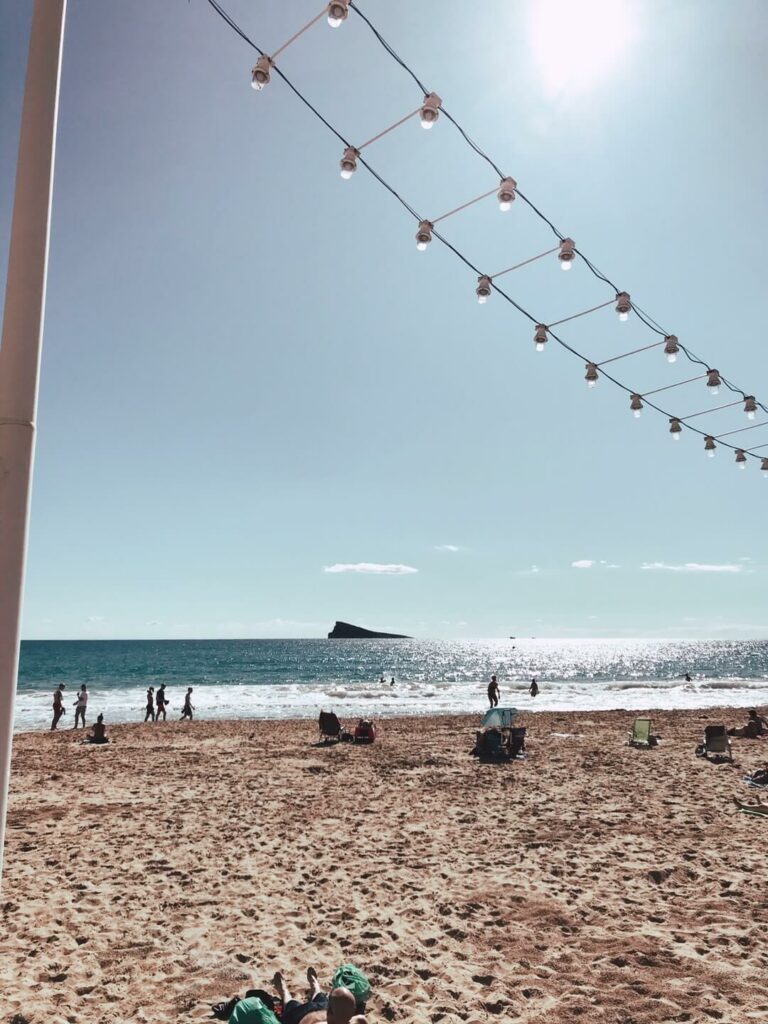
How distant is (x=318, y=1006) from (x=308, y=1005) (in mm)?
68

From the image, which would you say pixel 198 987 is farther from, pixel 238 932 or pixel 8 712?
pixel 8 712

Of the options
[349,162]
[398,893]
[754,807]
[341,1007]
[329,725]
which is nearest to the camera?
[341,1007]

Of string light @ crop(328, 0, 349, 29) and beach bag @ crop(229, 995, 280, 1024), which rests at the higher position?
string light @ crop(328, 0, 349, 29)

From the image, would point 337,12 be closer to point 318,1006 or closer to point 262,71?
point 262,71

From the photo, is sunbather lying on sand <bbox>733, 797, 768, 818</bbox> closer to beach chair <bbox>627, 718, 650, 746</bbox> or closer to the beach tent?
beach chair <bbox>627, 718, 650, 746</bbox>

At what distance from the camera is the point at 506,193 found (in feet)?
18.3

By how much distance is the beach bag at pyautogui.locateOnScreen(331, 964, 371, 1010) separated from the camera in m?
4.64

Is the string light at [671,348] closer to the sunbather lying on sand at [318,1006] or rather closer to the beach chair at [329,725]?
the sunbather lying on sand at [318,1006]

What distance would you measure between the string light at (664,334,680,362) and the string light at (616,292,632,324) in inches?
41.5

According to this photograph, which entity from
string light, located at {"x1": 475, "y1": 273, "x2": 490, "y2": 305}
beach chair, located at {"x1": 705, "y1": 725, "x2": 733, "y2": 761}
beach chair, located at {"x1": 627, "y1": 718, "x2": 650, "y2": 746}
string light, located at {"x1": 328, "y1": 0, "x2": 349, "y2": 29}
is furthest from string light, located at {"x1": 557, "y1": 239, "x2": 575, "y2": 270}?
beach chair, located at {"x1": 627, "y1": 718, "x2": 650, "y2": 746}

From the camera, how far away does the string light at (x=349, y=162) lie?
16.7 ft

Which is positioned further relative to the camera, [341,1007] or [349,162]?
[349,162]

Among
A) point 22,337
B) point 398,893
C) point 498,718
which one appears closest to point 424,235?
point 22,337

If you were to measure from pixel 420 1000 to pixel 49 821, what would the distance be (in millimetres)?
7065
